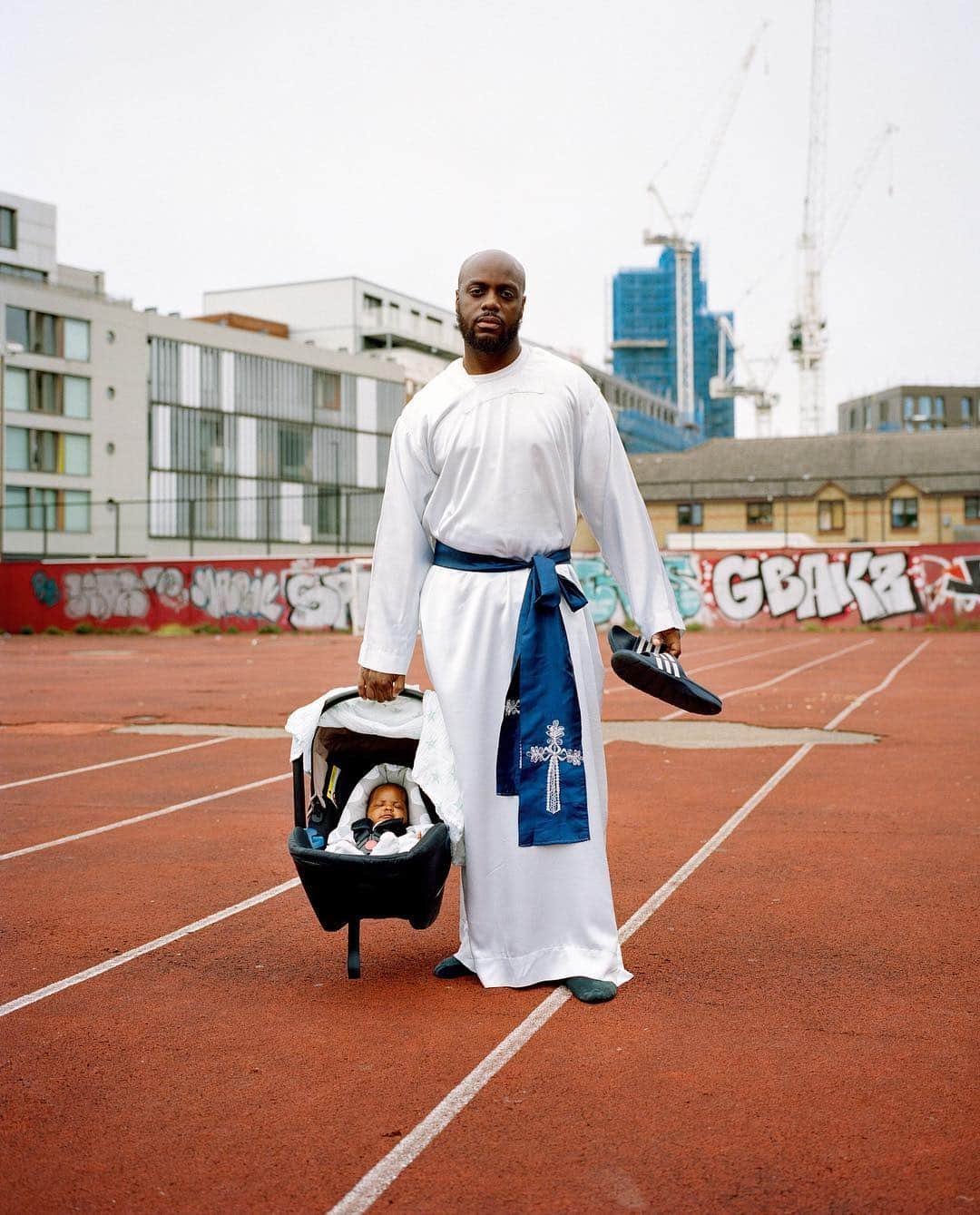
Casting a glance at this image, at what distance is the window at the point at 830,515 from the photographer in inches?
2479

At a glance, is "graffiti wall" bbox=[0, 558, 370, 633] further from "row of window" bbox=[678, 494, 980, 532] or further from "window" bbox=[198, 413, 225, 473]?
"row of window" bbox=[678, 494, 980, 532]

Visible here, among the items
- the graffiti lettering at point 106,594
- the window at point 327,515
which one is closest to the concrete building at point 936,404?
the window at point 327,515

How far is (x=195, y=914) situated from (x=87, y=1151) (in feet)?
7.91

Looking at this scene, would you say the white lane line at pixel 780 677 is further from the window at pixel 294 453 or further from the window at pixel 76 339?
the window at pixel 294 453

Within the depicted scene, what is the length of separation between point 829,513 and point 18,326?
37520 mm

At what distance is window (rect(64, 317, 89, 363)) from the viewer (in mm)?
55000

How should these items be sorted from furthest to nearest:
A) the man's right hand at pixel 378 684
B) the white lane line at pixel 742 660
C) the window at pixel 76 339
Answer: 1. the window at pixel 76 339
2. the white lane line at pixel 742 660
3. the man's right hand at pixel 378 684

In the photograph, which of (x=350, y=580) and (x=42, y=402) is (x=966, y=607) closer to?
(x=350, y=580)

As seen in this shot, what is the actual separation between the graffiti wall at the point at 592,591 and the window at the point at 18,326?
13.6 metres

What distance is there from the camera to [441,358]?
270ft

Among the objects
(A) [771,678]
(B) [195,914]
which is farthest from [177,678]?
(B) [195,914]

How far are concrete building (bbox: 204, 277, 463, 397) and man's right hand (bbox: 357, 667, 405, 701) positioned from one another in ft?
234

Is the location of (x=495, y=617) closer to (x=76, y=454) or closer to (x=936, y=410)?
(x=76, y=454)

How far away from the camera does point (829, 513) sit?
6347cm
